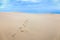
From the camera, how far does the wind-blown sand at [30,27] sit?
795mm

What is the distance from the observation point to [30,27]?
832mm

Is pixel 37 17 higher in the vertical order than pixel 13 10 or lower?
lower

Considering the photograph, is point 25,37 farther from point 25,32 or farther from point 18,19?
point 18,19

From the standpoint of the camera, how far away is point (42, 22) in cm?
85

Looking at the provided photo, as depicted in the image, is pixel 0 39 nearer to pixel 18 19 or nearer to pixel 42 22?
pixel 18 19

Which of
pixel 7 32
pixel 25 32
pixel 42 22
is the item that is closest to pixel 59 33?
pixel 42 22

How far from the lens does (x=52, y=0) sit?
39.0 inches

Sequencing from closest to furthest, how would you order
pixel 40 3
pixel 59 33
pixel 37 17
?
pixel 59 33, pixel 37 17, pixel 40 3

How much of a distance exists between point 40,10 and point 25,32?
272mm

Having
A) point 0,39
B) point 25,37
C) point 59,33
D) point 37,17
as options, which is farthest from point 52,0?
point 0,39

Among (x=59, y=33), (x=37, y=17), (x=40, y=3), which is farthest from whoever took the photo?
(x=40, y=3)

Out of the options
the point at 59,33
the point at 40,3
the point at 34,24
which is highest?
the point at 40,3

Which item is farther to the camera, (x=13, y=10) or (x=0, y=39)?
(x=13, y=10)

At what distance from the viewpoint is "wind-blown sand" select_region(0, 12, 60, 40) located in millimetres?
795
